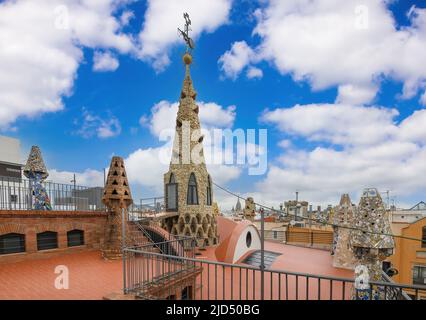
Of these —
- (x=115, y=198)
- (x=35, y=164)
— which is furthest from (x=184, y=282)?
(x=35, y=164)

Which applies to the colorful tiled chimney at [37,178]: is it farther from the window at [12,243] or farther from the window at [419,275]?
the window at [419,275]

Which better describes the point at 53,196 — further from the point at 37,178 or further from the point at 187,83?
the point at 187,83

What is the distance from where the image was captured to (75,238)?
1058cm

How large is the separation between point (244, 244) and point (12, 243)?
1014 cm

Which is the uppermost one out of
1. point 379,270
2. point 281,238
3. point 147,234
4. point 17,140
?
point 17,140

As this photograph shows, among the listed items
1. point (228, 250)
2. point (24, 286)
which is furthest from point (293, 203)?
point (24, 286)

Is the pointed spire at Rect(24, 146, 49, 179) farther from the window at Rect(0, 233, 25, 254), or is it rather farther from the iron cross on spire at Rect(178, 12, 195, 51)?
the iron cross on spire at Rect(178, 12, 195, 51)

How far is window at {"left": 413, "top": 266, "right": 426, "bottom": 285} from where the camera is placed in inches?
764

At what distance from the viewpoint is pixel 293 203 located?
3750 centimetres

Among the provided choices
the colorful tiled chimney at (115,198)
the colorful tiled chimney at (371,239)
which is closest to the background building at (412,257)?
the colorful tiled chimney at (371,239)

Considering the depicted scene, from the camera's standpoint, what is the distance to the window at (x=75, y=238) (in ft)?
34.0
